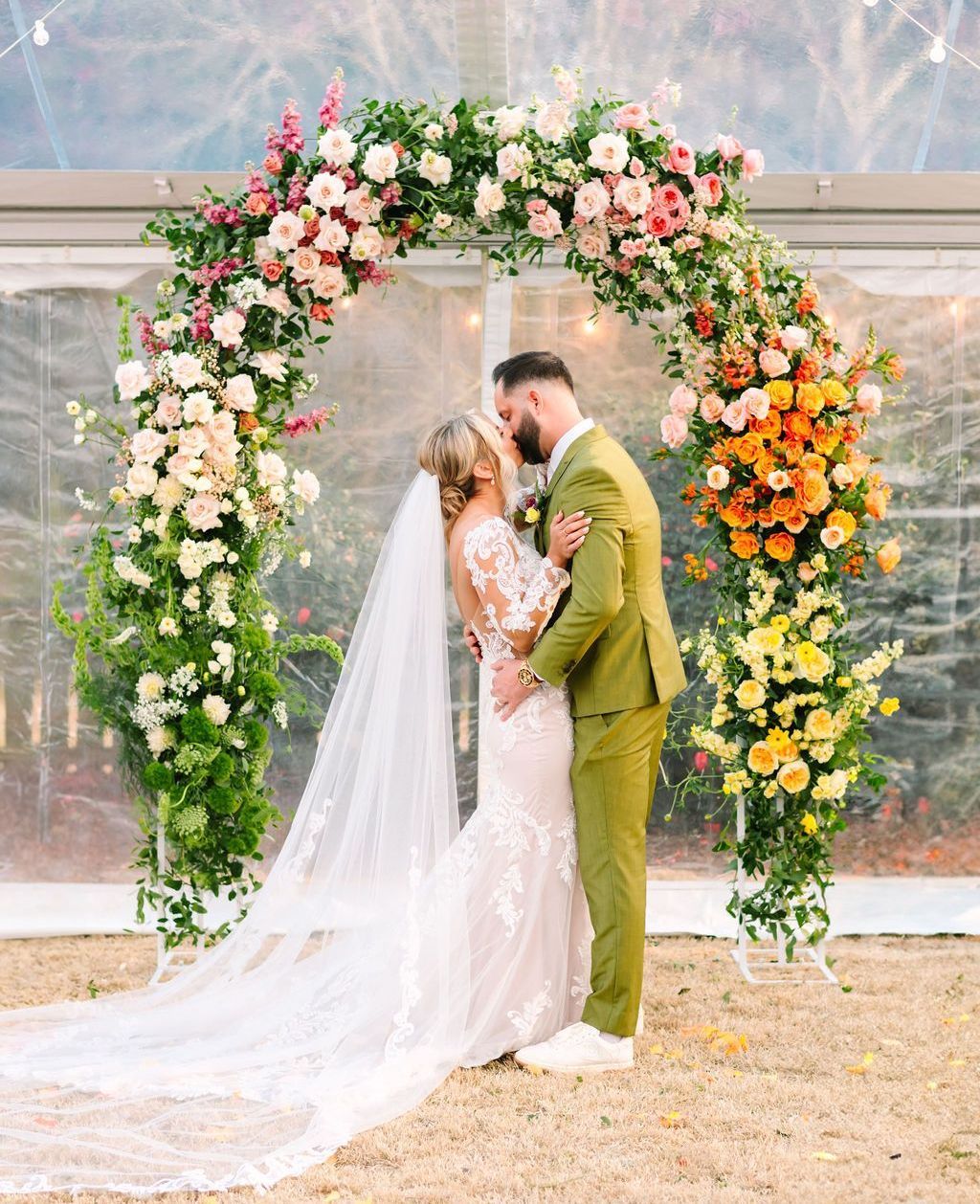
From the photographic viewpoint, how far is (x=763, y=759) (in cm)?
445

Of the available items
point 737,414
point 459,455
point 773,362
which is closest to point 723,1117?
point 459,455

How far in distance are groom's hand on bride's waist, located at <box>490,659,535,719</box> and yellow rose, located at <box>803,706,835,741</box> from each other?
1218mm

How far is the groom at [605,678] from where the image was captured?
3.57m

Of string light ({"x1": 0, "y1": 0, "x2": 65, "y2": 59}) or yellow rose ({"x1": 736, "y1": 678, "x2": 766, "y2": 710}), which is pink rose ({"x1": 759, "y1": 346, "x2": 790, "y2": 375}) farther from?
string light ({"x1": 0, "y1": 0, "x2": 65, "y2": 59})

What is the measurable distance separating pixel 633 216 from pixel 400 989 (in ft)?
8.29

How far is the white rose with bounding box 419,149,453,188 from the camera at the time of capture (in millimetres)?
4152

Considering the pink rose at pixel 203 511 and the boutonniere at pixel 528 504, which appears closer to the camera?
the boutonniere at pixel 528 504

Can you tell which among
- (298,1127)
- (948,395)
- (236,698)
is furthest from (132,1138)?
(948,395)

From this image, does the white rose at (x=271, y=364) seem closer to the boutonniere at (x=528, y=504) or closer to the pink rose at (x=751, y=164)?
the boutonniere at (x=528, y=504)

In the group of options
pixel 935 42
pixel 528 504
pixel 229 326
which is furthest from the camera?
pixel 935 42

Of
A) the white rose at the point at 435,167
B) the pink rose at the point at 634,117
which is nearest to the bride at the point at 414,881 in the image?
the white rose at the point at 435,167

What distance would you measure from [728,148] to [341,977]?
2899 millimetres

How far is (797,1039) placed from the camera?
397 centimetres

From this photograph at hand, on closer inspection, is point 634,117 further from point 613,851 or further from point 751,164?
point 613,851
